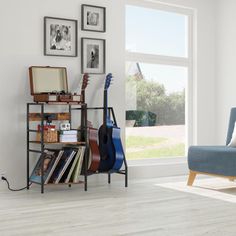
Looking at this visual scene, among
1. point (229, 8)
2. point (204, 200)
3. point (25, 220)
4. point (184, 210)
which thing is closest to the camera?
point (25, 220)

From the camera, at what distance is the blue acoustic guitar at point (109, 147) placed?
479cm

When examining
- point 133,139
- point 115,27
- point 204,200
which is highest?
point 115,27

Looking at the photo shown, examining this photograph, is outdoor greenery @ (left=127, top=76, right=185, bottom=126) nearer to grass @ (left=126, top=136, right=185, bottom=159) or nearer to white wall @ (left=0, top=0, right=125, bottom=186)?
grass @ (left=126, top=136, right=185, bottom=159)

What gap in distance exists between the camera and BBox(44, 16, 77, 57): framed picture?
16.0 ft

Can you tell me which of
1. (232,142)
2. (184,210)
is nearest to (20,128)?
(184,210)

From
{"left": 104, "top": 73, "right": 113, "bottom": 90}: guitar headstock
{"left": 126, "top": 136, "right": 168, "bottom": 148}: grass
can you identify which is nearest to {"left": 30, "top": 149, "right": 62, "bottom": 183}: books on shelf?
{"left": 104, "top": 73, "right": 113, "bottom": 90}: guitar headstock

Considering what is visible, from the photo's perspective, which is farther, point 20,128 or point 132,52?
point 132,52

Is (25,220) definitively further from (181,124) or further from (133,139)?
(181,124)

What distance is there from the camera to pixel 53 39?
4.91m

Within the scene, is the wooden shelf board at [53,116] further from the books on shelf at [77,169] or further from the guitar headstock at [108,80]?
the guitar headstock at [108,80]

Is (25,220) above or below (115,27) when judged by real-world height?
below

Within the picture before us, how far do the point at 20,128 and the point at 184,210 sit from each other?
192 cm

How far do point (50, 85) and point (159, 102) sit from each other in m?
1.65

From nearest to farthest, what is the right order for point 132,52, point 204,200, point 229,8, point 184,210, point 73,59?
point 184,210
point 204,200
point 73,59
point 132,52
point 229,8
